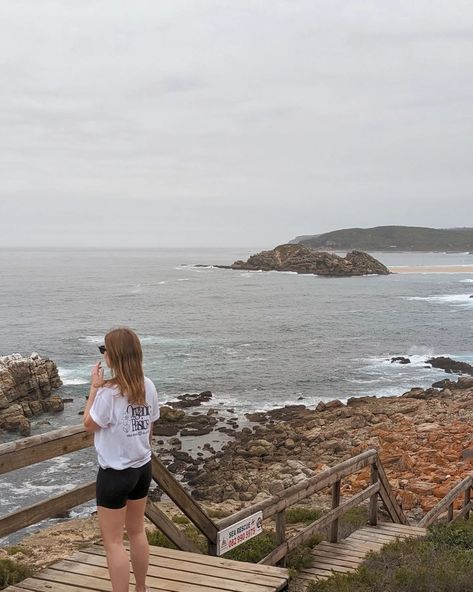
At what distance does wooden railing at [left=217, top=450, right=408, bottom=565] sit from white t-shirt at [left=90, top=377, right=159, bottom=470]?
179 cm

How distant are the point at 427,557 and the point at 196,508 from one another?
2877mm

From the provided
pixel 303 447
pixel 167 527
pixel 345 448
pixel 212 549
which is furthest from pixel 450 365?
pixel 167 527

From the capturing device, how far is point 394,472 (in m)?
19.5

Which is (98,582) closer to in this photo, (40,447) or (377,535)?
(40,447)

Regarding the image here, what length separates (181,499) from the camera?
17.4 feet

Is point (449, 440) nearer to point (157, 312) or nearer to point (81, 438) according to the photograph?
point (81, 438)

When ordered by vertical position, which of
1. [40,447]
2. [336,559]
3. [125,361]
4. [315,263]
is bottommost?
[336,559]

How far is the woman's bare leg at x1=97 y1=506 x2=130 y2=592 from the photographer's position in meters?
4.21

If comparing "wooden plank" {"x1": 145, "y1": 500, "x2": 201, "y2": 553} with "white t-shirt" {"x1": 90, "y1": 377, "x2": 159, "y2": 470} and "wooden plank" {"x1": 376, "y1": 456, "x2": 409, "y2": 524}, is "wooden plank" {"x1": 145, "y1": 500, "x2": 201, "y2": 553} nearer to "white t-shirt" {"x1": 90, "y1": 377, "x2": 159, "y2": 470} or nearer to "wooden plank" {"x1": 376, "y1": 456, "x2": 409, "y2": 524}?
"white t-shirt" {"x1": 90, "y1": 377, "x2": 159, "y2": 470}

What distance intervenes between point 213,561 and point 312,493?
5.59 ft

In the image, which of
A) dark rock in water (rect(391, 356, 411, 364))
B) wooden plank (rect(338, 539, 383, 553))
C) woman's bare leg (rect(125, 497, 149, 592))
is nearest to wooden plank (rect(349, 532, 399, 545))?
wooden plank (rect(338, 539, 383, 553))

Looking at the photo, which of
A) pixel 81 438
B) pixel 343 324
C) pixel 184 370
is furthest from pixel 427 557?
pixel 343 324

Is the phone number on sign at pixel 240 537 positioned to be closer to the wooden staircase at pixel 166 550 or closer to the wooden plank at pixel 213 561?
the wooden staircase at pixel 166 550

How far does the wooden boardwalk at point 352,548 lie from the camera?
22.8 feet
